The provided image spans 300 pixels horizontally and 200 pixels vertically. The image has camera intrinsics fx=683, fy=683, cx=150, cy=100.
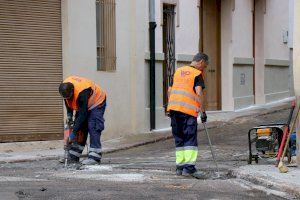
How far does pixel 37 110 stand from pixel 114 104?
206 centimetres

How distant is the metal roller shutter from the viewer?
13.6m

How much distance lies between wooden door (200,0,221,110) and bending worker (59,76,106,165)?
347 inches

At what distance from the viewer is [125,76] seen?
15.7 metres

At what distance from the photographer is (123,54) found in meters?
15.7

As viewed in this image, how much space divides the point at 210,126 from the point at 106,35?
11.0 ft

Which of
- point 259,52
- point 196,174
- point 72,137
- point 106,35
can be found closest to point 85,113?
point 72,137

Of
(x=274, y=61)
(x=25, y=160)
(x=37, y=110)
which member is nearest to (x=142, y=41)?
(x=37, y=110)

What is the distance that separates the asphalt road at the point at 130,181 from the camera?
312 inches

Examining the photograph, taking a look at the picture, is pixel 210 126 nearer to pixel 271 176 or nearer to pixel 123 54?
pixel 123 54

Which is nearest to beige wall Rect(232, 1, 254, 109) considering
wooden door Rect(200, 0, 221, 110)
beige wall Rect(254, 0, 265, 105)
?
beige wall Rect(254, 0, 265, 105)

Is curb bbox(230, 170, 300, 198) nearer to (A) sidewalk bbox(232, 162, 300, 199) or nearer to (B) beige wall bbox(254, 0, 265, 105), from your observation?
(A) sidewalk bbox(232, 162, 300, 199)

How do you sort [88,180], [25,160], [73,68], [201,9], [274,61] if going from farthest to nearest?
[274,61]
[201,9]
[73,68]
[25,160]
[88,180]

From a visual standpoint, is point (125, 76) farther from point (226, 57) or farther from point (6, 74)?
point (226, 57)

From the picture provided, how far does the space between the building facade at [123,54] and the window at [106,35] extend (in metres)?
0.02
